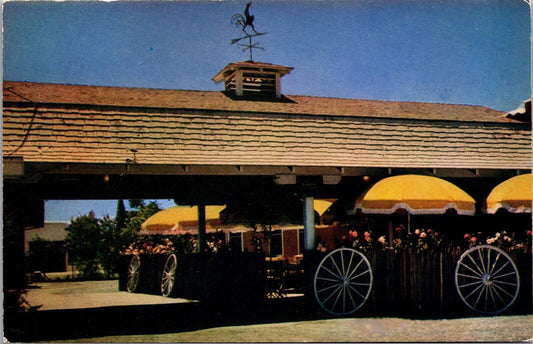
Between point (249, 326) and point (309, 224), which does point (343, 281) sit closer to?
point (309, 224)

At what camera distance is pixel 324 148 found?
1296cm

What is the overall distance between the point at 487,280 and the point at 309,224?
3.24m

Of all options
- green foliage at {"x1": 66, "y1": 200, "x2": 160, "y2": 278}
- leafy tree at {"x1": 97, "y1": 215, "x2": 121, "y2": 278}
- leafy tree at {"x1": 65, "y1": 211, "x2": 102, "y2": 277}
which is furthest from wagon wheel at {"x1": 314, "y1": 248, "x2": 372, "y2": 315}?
leafy tree at {"x1": 65, "y1": 211, "x2": 102, "y2": 277}

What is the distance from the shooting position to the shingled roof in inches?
452

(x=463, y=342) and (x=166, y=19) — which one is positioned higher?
(x=166, y=19)

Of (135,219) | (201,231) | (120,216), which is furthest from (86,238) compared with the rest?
(201,231)

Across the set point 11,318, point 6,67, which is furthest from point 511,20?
point 11,318

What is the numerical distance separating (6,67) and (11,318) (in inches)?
146

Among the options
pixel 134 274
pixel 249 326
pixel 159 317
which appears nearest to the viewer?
pixel 249 326

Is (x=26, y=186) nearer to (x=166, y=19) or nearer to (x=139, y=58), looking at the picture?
(x=139, y=58)

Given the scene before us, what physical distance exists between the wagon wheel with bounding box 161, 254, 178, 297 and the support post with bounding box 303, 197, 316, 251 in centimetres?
335

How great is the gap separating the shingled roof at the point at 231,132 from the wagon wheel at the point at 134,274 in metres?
5.30

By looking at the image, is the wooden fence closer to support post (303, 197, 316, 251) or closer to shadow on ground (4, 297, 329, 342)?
support post (303, 197, 316, 251)

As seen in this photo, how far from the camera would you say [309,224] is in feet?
39.8
